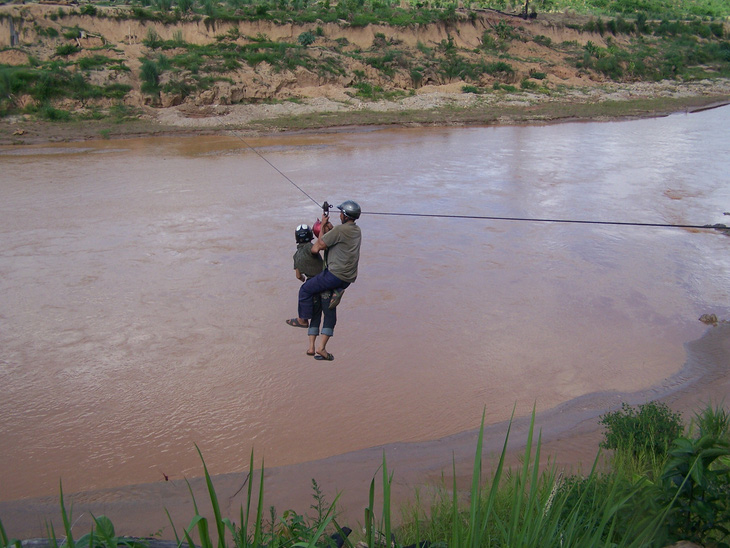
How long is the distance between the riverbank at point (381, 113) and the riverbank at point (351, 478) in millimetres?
20130

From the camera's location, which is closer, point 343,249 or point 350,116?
point 343,249

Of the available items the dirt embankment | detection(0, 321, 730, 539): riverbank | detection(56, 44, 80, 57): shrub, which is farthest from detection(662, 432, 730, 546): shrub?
detection(56, 44, 80, 57): shrub

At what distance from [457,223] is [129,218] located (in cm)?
722

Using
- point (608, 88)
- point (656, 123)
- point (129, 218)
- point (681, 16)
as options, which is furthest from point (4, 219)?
point (681, 16)

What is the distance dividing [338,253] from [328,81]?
26972 mm

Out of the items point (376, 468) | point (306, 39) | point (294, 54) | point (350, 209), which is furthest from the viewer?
point (306, 39)

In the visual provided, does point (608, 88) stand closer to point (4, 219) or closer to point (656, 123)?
point (656, 123)

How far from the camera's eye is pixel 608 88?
4012cm

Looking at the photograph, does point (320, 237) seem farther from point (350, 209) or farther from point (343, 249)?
point (350, 209)

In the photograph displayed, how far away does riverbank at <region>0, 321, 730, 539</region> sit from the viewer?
587 centimetres

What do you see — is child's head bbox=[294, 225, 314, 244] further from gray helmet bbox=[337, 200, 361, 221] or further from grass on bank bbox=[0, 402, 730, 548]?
grass on bank bbox=[0, 402, 730, 548]

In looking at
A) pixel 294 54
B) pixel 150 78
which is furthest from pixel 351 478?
pixel 294 54

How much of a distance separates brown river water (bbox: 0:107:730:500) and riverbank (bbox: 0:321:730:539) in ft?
0.69

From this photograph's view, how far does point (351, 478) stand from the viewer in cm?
640
